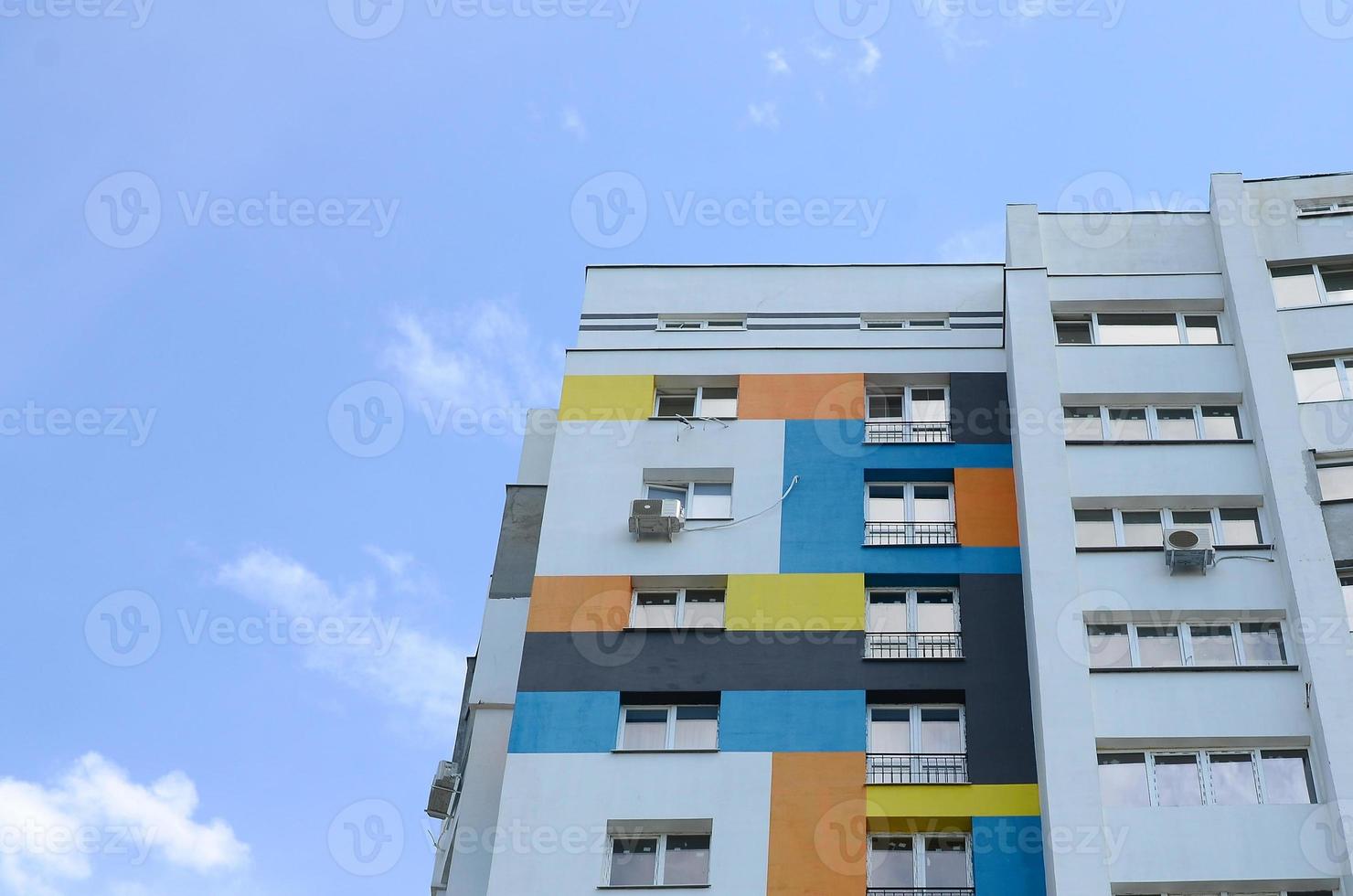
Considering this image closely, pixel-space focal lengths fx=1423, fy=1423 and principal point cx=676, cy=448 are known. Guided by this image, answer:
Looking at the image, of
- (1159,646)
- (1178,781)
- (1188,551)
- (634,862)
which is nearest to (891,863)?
(634,862)

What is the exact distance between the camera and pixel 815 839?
22.2 metres

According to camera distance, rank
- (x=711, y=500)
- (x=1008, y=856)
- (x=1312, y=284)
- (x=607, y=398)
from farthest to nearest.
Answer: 1. (x=607, y=398)
2. (x=711, y=500)
3. (x=1312, y=284)
4. (x=1008, y=856)

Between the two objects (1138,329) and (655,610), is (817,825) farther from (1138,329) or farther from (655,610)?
(1138,329)

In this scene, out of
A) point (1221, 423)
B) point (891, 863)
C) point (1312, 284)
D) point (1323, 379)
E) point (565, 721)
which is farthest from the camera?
point (1312, 284)

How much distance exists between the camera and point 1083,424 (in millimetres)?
26031

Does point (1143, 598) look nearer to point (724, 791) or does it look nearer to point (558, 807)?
point (724, 791)

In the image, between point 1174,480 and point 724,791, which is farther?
point 1174,480

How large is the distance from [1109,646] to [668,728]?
7.41 m

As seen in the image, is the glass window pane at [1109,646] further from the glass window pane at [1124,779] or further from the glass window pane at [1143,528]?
the glass window pane at [1143,528]

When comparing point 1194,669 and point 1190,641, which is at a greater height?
point 1190,641

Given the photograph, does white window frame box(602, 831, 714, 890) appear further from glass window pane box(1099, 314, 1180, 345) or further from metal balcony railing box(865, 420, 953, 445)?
glass window pane box(1099, 314, 1180, 345)

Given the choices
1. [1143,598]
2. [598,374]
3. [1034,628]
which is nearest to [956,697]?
[1034,628]

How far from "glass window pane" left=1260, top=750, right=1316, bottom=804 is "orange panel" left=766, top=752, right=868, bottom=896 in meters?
6.10

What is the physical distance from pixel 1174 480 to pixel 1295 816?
6.30m
